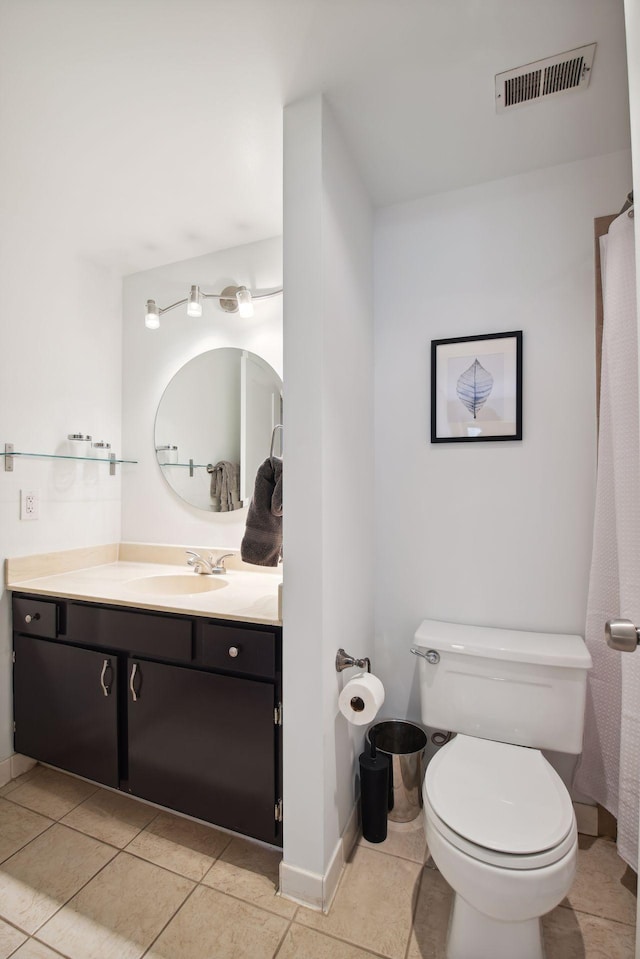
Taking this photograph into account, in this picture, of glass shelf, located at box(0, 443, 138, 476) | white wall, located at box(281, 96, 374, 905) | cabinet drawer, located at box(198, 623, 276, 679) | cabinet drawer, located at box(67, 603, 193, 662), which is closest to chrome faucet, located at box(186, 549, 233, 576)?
cabinet drawer, located at box(67, 603, 193, 662)

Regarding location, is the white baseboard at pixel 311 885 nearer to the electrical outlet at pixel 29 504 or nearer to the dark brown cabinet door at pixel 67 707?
the dark brown cabinet door at pixel 67 707

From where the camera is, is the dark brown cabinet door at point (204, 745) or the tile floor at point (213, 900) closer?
the tile floor at point (213, 900)

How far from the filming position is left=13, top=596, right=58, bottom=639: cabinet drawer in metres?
1.89

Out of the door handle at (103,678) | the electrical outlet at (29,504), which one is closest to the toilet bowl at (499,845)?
the door handle at (103,678)

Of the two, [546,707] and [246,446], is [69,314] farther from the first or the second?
[546,707]

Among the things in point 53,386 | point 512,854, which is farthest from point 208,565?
point 512,854

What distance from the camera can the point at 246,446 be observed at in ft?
7.38

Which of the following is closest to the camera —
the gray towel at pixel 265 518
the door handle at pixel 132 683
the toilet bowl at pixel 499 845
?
the toilet bowl at pixel 499 845

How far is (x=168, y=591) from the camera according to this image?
2184 mm

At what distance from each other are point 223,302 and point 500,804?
2.24 meters

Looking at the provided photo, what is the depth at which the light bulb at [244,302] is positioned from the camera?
2158mm

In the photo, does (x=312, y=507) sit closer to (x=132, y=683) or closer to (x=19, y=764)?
(x=132, y=683)

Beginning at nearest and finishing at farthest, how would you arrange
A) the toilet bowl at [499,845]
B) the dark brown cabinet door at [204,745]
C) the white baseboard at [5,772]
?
the toilet bowl at [499,845], the dark brown cabinet door at [204,745], the white baseboard at [5,772]

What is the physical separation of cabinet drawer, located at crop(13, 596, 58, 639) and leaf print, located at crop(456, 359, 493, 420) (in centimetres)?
182
